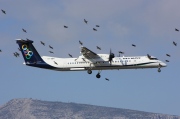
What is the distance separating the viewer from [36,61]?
5536 inches

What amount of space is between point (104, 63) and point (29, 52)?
21.0m

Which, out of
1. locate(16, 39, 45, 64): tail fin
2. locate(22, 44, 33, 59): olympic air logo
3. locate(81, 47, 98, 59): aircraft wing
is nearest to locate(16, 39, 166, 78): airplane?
locate(81, 47, 98, 59): aircraft wing

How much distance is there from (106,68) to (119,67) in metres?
3.21

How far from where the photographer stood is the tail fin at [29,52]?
14100 cm

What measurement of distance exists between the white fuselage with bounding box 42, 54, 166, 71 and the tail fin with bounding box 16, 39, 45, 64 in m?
5.83

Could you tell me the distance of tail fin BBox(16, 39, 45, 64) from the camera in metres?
141

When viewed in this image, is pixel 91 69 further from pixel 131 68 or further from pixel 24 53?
pixel 24 53

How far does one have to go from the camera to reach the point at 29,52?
470ft

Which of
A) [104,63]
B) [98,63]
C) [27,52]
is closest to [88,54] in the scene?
[98,63]

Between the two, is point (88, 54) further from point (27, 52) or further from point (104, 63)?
point (27, 52)

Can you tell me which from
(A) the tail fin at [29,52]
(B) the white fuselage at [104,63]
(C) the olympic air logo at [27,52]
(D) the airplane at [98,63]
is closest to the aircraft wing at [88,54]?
(D) the airplane at [98,63]

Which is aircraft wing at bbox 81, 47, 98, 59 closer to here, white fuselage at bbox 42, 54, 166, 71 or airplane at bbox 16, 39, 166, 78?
airplane at bbox 16, 39, 166, 78

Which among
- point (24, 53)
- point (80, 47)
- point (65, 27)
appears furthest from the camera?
point (24, 53)

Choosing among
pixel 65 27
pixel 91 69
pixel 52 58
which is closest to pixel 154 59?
pixel 91 69
